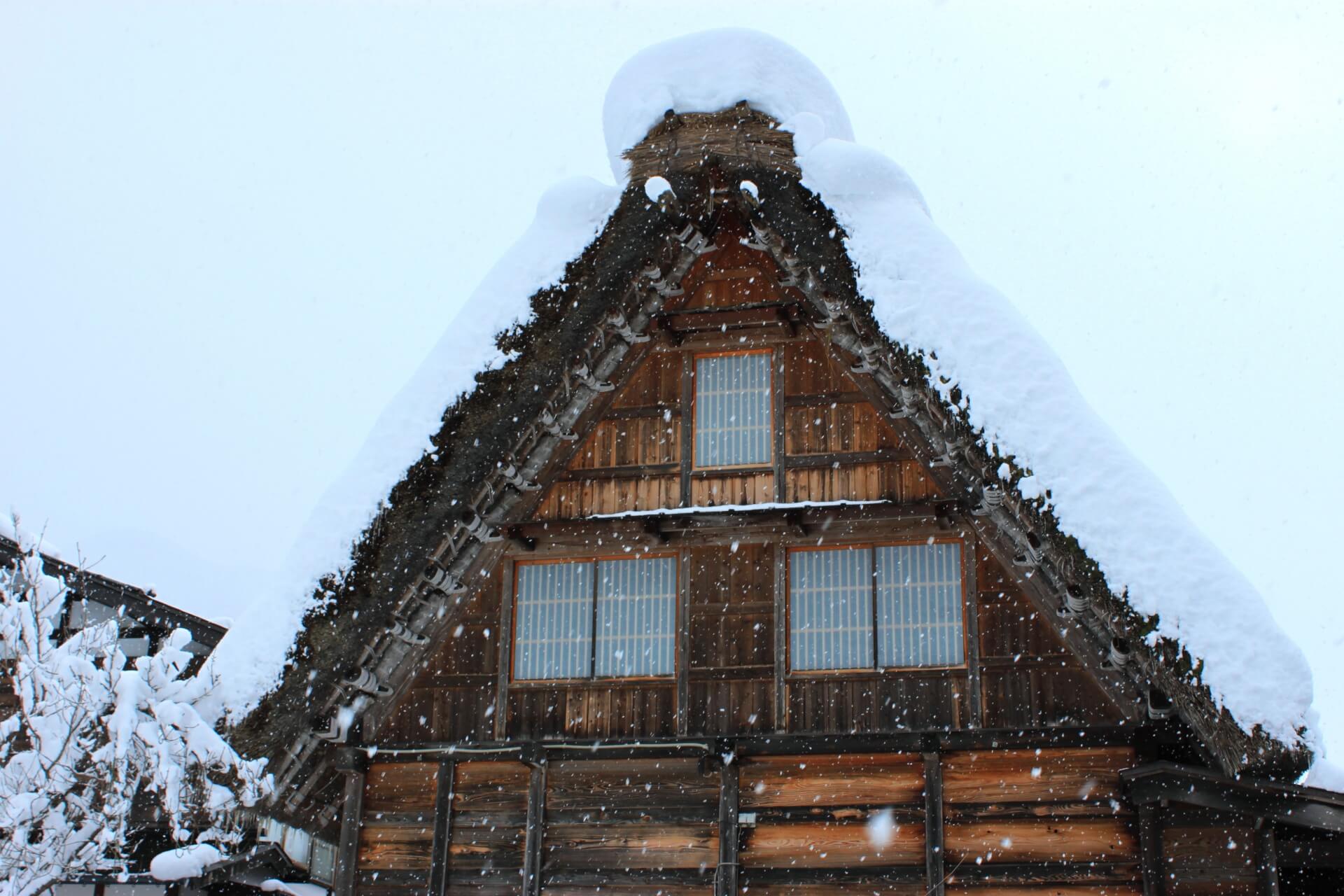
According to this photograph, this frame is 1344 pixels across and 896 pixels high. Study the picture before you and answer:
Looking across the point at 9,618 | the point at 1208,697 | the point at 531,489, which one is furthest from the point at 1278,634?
the point at 9,618

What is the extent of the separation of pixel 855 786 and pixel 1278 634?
8.35 feet

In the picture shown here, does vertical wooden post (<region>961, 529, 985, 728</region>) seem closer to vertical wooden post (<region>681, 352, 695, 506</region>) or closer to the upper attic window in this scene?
the upper attic window

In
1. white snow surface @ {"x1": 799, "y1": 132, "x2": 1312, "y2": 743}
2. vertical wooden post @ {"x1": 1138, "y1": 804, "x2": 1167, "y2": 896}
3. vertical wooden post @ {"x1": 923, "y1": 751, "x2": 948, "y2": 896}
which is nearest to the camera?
white snow surface @ {"x1": 799, "y1": 132, "x2": 1312, "y2": 743}

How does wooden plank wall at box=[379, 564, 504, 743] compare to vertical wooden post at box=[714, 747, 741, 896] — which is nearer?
vertical wooden post at box=[714, 747, 741, 896]

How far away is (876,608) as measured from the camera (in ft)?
24.1

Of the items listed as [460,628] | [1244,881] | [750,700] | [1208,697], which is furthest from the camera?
[460,628]

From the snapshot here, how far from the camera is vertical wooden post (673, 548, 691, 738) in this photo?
7297mm

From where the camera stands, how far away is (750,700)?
726 centimetres

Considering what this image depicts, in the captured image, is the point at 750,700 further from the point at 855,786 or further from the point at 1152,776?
the point at 1152,776

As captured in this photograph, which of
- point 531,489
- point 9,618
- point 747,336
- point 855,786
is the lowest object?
point 855,786

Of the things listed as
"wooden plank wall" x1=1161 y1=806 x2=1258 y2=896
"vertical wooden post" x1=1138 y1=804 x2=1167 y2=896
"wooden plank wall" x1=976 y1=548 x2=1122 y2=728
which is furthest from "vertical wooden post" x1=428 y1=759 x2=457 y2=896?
"wooden plank wall" x1=1161 y1=806 x2=1258 y2=896

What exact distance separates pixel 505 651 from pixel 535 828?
1154 mm

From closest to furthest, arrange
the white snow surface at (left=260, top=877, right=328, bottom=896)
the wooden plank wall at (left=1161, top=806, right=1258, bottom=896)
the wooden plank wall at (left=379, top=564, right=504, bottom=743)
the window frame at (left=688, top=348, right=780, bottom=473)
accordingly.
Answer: the wooden plank wall at (left=1161, top=806, right=1258, bottom=896), the wooden plank wall at (left=379, top=564, right=504, bottom=743), the window frame at (left=688, top=348, right=780, bottom=473), the white snow surface at (left=260, top=877, right=328, bottom=896)

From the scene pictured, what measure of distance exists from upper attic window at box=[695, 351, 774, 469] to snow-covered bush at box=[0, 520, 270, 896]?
11.5 ft
